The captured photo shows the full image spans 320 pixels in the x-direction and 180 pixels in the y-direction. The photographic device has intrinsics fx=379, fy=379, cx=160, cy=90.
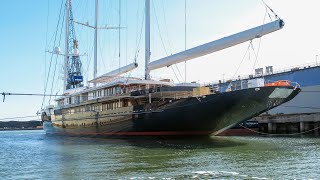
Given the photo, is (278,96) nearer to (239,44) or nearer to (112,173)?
(239,44)

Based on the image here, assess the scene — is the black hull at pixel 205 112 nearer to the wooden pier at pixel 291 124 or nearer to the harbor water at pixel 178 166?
the harbor water at pixel 178 166

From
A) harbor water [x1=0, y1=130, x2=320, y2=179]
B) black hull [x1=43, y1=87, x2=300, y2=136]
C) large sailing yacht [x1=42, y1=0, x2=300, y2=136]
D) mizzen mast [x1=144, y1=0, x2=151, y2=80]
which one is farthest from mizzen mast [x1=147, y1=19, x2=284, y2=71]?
harbor water [x1=0, y1=130, x2=320, y2=179]

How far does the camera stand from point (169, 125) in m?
27.5

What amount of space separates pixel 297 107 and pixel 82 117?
24.3m

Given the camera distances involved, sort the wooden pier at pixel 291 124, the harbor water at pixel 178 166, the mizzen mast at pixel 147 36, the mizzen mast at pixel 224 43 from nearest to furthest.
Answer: the harbor water at pixel 178 166 → the mizzen mast at pixel 224 43 → the mizzen mast at pixel 147 36 → the wooden pier at pixel 291 124

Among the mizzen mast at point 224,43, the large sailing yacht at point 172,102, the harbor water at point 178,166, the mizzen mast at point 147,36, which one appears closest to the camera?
the harbor water at point 178,166

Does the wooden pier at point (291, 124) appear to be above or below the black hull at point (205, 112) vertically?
below

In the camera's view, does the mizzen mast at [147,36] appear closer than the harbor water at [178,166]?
No

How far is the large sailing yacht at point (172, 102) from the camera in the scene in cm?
2447

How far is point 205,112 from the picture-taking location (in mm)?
25938

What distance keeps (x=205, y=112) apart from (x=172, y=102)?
2438 millimetres

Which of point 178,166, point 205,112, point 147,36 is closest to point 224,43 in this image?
point 205,112

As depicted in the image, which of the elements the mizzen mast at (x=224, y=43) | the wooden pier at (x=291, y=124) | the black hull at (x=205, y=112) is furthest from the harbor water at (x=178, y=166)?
the wooden pier at (x=291, y=124)

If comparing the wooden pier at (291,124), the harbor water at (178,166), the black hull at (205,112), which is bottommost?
the harbor water at (178,166)
